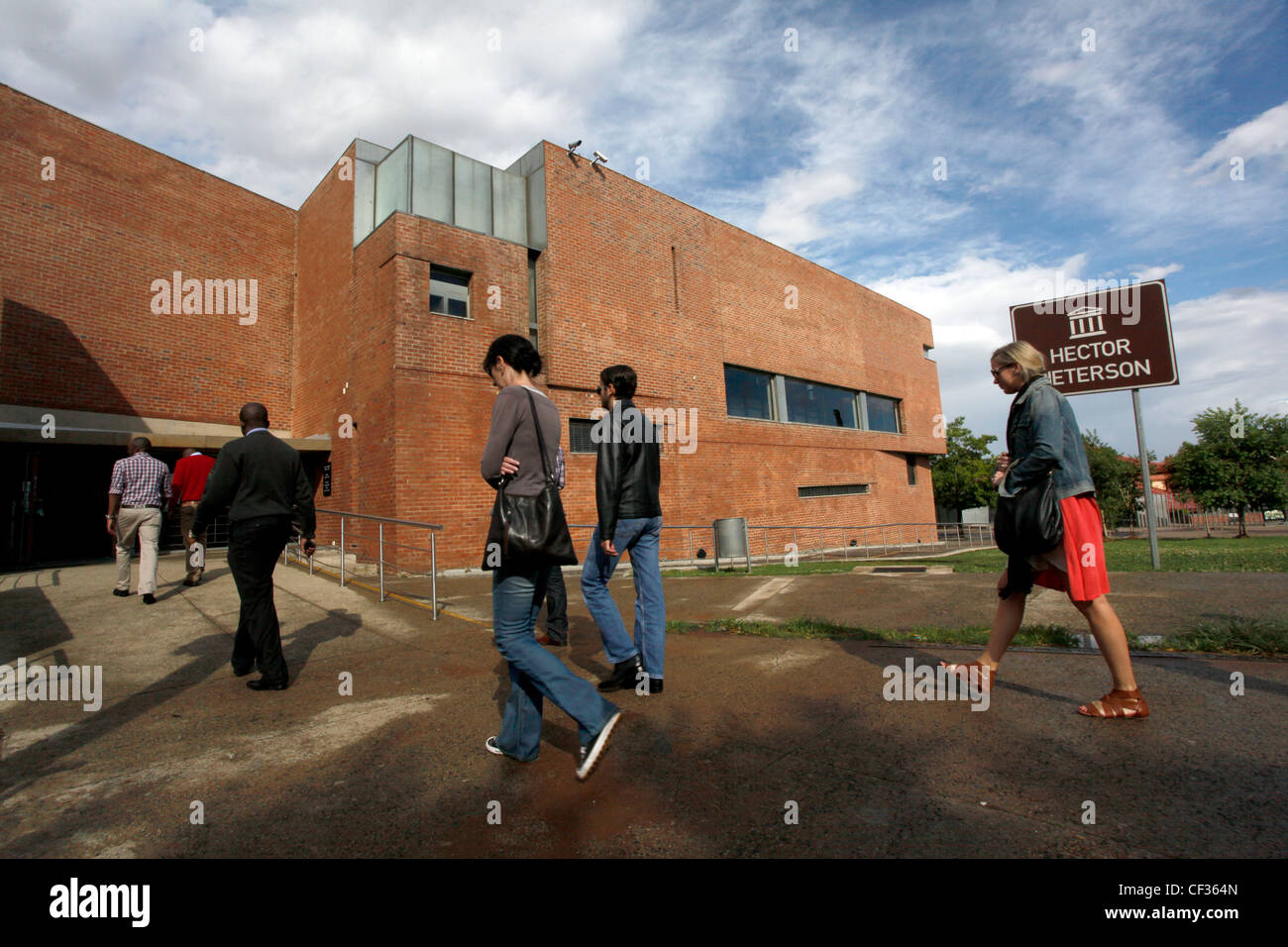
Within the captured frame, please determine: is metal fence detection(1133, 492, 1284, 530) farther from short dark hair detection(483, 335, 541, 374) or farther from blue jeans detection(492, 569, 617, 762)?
blue jeans detection(492, 569, 617, 762)

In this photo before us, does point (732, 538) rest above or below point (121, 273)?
below

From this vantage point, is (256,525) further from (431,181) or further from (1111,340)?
(431,181)

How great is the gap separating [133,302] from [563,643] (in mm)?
13312

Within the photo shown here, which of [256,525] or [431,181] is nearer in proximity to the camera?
[256,525]

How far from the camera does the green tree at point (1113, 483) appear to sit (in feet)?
119

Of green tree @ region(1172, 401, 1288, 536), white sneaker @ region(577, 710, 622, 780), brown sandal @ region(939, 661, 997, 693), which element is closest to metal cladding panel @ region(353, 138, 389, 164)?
white sneaker @ region(577, 710, 622, 780)

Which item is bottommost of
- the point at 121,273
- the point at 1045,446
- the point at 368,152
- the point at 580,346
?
Result: the point at 1045,446

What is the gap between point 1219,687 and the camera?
291cm

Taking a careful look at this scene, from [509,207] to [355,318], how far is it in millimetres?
4049

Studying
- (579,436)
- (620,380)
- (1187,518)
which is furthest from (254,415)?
(1187,518)

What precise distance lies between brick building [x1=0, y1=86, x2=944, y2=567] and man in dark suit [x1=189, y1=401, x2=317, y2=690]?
22.5ft

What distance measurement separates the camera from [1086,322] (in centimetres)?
827

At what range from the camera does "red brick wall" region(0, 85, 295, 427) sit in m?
11.2

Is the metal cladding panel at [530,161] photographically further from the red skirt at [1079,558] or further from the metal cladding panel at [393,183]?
the red skirt at [1079,558]
